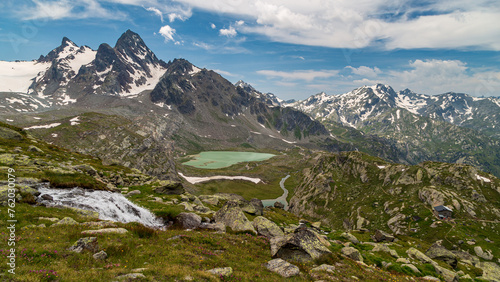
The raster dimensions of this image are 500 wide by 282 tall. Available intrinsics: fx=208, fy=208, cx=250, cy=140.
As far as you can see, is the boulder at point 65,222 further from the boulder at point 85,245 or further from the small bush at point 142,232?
the boulder at point 85,245

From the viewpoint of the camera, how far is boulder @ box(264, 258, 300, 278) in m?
17.4

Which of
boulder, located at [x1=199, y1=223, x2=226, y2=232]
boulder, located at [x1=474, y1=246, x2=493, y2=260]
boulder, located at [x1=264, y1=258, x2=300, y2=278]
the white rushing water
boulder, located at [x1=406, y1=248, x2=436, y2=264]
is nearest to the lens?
boulder, located at [x1=264, y1=258, x2=300, y2=278]

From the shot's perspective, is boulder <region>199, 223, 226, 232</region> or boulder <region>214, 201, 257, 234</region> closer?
boulder <region>199, 223, 226, 232</region>

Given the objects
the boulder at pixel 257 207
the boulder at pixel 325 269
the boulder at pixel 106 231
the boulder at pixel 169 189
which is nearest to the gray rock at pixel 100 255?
the boulder at pixel 106 231

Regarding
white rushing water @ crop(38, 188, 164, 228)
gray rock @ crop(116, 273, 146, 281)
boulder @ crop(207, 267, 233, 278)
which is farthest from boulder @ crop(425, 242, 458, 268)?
gray rock @ crop(116, 273, 146, 281)

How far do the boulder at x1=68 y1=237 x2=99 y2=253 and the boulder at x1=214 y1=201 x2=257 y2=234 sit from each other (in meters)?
18.0

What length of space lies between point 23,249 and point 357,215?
151700mm

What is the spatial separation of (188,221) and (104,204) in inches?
500

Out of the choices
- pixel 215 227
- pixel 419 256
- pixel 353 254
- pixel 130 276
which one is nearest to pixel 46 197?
pixel 215 227

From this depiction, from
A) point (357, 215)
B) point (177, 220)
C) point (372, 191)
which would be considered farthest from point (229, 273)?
point (372, 191)

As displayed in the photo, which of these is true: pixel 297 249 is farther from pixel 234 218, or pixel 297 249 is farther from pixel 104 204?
pixel 104 204

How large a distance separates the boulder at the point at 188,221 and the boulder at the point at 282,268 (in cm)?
1517

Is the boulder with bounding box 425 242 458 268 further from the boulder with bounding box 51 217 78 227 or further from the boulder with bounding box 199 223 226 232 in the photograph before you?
the boulder with bounding box 51 217 78 227

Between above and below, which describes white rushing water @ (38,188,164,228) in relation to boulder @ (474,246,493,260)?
above
